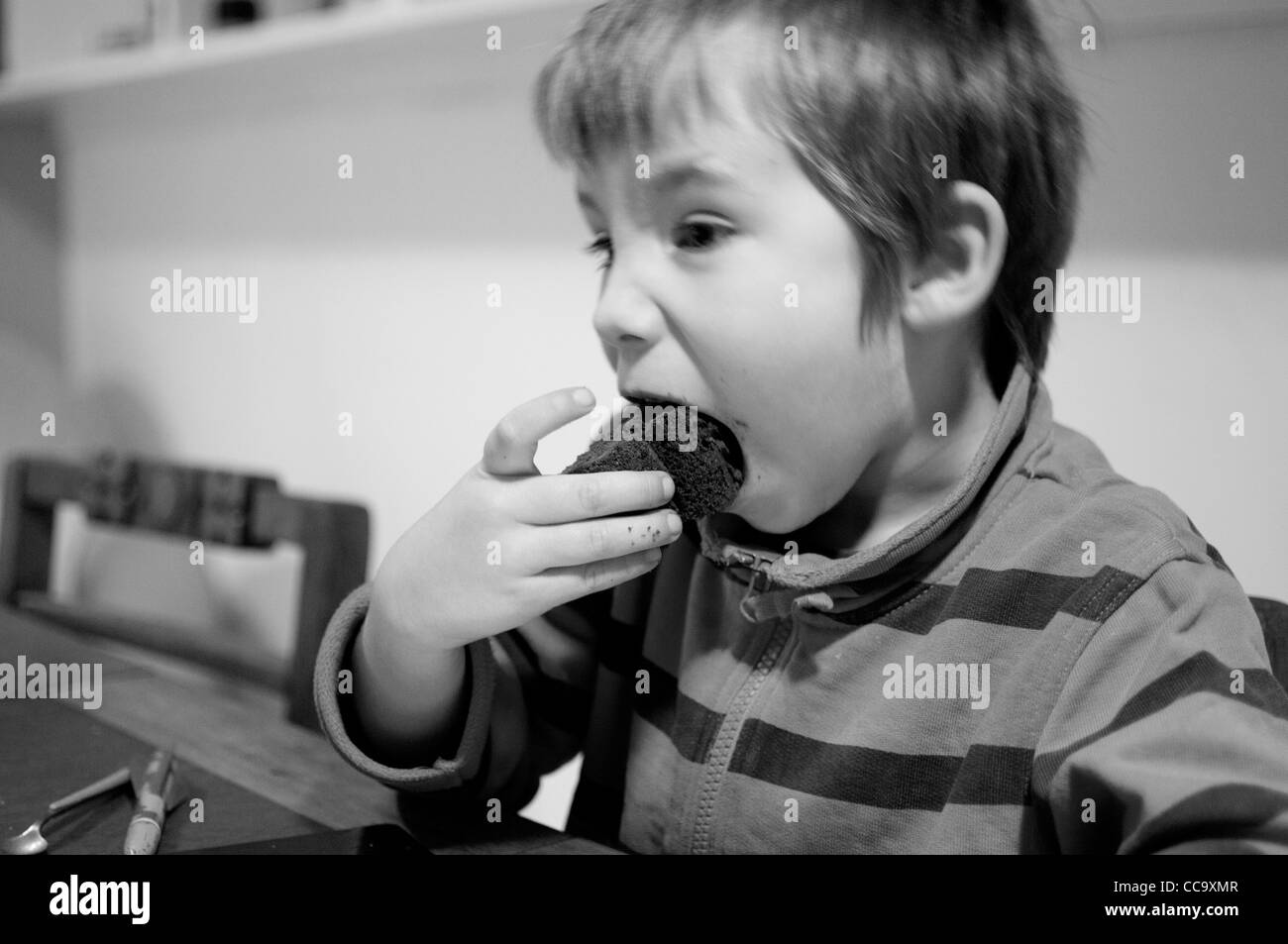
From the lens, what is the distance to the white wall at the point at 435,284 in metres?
0.71

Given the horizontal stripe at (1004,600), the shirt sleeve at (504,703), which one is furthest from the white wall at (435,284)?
the horizontal stripe at (1004,600)

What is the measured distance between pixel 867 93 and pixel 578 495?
0.24m

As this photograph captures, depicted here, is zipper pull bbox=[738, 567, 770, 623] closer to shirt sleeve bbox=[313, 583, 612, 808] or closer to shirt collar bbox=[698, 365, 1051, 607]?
shirt collar bbox=[698, 365, 1051, 607]

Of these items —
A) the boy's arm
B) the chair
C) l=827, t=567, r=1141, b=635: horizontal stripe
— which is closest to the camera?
the boy's arm

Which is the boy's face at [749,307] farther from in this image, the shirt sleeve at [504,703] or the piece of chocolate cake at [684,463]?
the shirt sleeve at [504,703]

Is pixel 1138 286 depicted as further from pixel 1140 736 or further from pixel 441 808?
pixel 441 808

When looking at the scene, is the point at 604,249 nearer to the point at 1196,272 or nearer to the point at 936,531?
the point at 936,531

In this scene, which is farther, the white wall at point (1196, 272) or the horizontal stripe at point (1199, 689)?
the white wall at point (1196, 272)

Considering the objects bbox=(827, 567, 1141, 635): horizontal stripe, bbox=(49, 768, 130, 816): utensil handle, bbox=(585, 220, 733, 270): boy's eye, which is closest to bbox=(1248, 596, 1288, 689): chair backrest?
bbox=(827, 567, 1141, 635): horizontal stripe

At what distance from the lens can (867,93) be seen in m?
0.56

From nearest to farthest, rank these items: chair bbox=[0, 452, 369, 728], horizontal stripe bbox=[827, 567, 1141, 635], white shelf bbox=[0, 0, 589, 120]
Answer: horizontal stripe bbox=[827, 567, 1141, 635]
chair bbox=[0, 452, 369, 728]
white shelf bbox=[0, 0, 589, 120]

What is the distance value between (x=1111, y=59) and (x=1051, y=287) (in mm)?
215

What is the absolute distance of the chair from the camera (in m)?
0.89

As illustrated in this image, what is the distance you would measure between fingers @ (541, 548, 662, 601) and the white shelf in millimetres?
530
